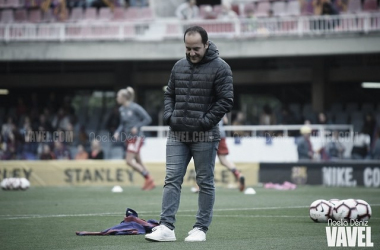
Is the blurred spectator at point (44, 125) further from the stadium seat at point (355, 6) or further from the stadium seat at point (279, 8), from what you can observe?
the stadium seat at point (355, 6)

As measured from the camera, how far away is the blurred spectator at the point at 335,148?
2419 cm

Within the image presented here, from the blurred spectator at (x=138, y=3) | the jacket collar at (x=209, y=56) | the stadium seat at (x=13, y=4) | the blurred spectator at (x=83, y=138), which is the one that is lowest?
the blurred spectator at (x=83, y=138)

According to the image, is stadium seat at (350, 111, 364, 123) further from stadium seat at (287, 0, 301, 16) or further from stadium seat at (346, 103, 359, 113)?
stadium seat at (287, 0, 301, 16)

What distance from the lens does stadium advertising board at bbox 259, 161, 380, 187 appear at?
21.7 metres

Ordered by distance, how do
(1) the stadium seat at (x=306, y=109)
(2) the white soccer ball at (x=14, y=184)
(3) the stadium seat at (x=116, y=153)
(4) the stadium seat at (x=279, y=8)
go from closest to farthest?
(2) the white soccer ball at (x=14, y=184)
(3) the stadium seat at (x=116, y=153)
(1) the stadium seat at (x=306, y=109)
(4) the stadium seat at (x=279, y=8)

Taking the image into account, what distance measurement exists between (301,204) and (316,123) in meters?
14.2

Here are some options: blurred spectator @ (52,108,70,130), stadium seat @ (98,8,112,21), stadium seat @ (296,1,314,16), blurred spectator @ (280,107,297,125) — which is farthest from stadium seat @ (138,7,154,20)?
blurred spectator @ (280,107,297,125)

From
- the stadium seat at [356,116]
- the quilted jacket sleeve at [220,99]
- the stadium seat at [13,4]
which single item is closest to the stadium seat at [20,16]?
the stadium seat at [13,4]

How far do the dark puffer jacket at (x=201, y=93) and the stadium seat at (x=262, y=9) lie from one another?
23140mm

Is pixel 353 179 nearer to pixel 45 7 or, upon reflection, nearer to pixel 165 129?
pixel 165 129

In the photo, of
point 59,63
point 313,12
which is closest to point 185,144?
point 313,12

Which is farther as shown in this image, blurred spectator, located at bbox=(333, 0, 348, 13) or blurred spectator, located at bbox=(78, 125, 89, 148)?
blurred spectator, located at bbox=(333, 0, 348, 13)

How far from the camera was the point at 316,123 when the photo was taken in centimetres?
2844

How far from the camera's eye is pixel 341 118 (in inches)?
1154
